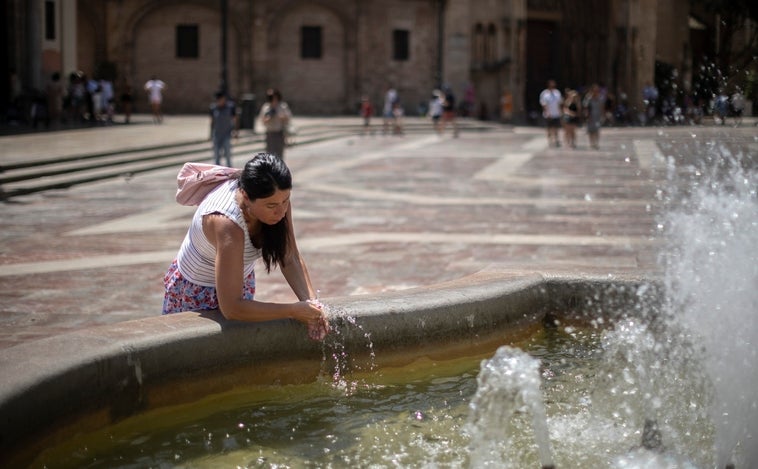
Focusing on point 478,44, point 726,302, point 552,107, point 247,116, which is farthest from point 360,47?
point 726,302

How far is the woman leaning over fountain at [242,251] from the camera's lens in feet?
13.5

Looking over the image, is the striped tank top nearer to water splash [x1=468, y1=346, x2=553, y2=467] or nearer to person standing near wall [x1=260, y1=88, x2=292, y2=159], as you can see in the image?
water splash [x1=468, y1=346, x2=553, y2=467]

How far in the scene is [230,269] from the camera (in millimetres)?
4164

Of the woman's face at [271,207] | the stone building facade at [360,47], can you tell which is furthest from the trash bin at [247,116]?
the woman's face at [271,207]

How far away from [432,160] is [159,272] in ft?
45.5

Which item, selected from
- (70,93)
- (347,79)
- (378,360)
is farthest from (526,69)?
(378,360)

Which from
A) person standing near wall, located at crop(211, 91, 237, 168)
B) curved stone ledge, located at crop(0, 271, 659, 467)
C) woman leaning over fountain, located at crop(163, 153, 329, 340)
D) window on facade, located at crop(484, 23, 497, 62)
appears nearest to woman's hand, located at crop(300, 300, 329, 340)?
woman leaning over fountain, located at crop(163, 153, 329, 340)

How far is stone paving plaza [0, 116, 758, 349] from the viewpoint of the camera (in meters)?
7.41

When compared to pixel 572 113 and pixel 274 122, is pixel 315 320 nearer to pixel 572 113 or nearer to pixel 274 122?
pixel 274 122

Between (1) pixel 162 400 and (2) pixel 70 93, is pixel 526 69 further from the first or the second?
(1) pixel 162 400

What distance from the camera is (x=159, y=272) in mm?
8320

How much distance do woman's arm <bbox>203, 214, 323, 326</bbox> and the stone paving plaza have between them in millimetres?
1934

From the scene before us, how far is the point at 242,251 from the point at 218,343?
1.30ft

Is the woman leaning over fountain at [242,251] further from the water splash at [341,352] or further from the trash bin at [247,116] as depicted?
the trash bin at [247,116]
